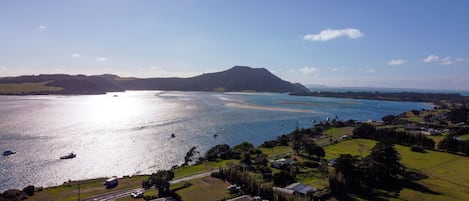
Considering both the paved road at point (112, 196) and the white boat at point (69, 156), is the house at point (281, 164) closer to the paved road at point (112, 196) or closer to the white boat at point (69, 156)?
the paved road at point (112, 196)

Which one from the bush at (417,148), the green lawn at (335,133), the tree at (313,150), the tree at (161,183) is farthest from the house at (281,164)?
the bush at (417,148)

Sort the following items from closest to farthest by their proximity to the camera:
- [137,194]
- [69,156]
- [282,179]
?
[137,194]
[282,179]
[69,156]

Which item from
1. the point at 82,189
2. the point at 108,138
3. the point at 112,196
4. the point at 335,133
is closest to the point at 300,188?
the point at 112,196

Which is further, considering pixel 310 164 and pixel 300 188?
pixel 310 164

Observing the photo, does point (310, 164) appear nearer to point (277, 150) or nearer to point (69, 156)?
point (277, 150)

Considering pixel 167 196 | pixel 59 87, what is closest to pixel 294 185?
pixel 167 196

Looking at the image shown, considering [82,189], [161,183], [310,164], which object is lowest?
[82,189]

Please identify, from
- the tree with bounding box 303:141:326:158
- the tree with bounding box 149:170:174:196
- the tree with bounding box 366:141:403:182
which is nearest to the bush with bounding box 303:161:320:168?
the tree with bounding box 303:141:326:158

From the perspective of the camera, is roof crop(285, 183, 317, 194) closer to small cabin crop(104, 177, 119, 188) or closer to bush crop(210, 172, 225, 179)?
bush crop(210, 172, 225, 179)
